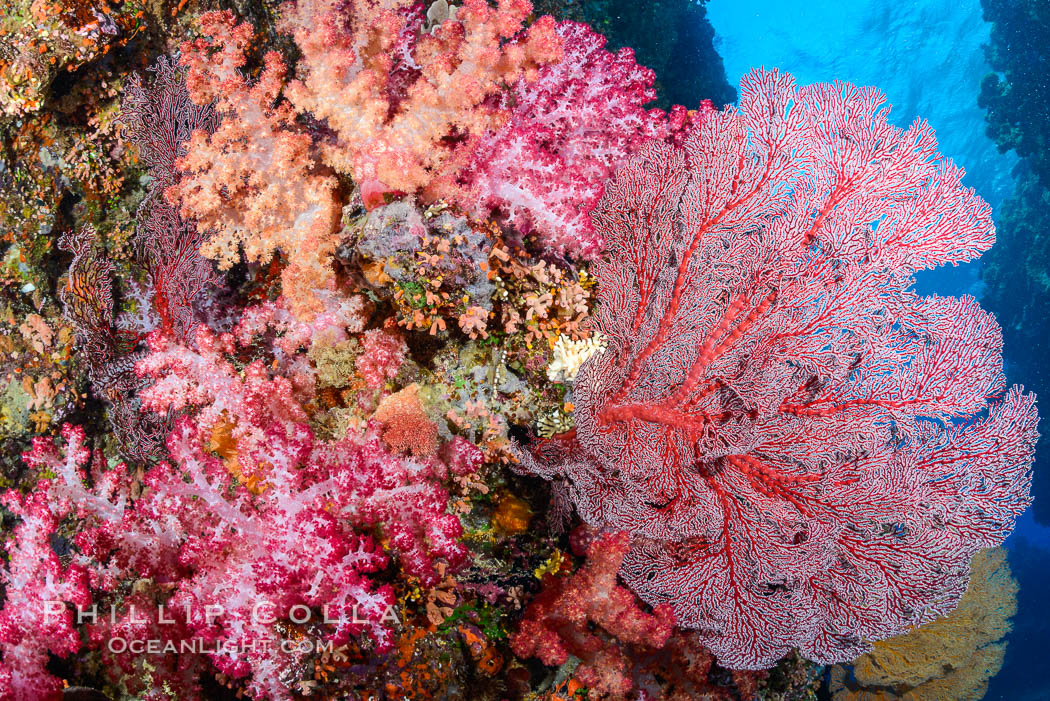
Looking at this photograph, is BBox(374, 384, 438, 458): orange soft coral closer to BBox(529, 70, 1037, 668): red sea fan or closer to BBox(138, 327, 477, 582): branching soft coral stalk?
BBox(138, 327, 477, 582): branching soft coral stalk

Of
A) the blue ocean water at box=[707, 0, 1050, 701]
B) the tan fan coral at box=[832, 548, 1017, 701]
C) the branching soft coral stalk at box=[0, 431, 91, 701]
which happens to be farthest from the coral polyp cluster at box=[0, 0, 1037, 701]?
the blue ocean water at box=[707, 0, 1050, 701]

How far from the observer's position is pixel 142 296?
13.1 ft

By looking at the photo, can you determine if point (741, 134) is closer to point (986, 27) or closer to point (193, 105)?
point (193, 105)

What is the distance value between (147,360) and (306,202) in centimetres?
152

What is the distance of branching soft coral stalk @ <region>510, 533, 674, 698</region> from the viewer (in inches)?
143

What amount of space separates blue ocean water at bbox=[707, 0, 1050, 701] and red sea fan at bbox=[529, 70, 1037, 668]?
22.0 meters

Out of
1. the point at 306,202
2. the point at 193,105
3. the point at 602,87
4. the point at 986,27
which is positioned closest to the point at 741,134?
the point at 602,87

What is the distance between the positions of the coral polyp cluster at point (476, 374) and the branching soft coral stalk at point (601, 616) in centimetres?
2

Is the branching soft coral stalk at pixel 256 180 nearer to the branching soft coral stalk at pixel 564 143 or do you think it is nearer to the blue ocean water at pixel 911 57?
the branching soft coral stalk at pixel 564 143

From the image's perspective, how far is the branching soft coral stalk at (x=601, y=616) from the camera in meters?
3.63

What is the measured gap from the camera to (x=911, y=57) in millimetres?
23391

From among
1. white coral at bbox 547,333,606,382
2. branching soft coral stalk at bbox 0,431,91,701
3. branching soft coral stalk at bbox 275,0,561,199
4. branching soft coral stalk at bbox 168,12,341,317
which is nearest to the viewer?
branching soft coral stalk at bbox 0,431,91,701

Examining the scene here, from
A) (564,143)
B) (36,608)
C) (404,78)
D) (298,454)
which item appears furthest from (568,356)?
(36,608)

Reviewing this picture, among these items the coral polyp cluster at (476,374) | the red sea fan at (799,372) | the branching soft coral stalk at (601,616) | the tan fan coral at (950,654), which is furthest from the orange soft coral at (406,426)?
the tan fan coral at (950,654)
